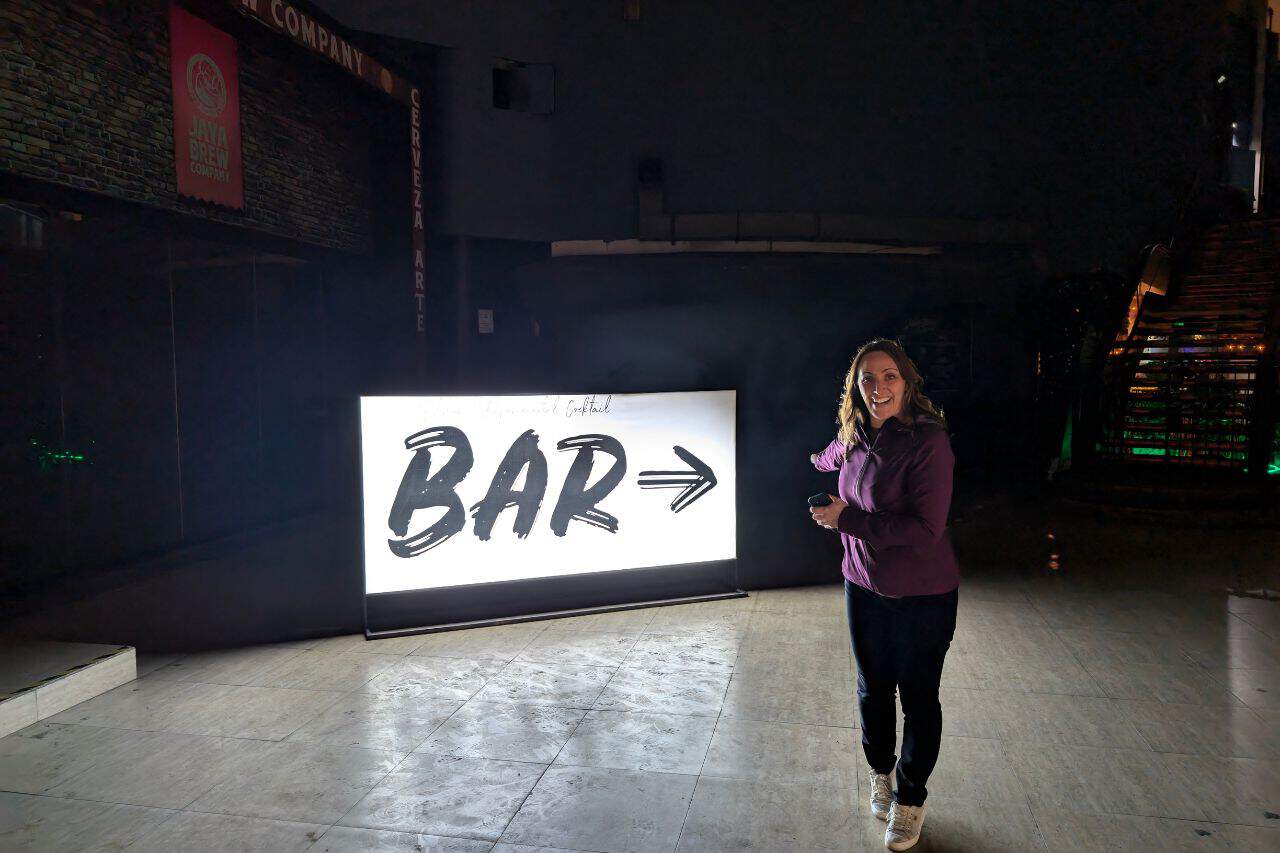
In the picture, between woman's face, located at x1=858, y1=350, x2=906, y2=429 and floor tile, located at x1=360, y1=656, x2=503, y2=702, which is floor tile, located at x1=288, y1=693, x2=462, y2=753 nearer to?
floor tile, located at x1=360, y1=656, x2=503, y2=702

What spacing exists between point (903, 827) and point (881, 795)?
262 millimetres

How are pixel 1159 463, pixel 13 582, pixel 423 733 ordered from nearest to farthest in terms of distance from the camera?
pixel 423 733
pixel 13 582
pixel 1159 463

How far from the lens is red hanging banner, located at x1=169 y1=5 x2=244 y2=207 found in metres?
8.17

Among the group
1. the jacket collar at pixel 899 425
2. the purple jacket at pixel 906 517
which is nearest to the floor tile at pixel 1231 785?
the purple jacket at pixel 906 517

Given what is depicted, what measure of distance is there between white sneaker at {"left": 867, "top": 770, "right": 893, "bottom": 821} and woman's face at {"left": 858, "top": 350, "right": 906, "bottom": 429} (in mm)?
1538

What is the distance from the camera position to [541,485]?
6.39 metres

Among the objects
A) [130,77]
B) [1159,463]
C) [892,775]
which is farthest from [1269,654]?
[130,77]

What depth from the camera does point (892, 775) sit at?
3967mm

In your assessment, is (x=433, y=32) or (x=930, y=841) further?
(x=433, y=32)

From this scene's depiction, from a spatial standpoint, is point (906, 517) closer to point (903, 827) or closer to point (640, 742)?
point (903, 827)

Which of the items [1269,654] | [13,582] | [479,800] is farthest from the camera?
[13,582]

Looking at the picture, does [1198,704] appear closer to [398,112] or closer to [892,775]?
[892,775]

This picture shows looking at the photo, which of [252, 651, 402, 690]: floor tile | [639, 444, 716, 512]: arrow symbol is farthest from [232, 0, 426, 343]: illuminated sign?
[252, 651, 402, 690]: floor tile

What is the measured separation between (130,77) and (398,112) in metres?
4.62
